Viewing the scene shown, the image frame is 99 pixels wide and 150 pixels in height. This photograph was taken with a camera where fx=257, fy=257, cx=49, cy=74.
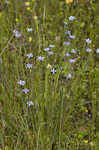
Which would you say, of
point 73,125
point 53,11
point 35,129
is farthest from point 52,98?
point 53,11

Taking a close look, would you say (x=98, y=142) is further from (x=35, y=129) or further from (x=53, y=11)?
(x=53, y=11)

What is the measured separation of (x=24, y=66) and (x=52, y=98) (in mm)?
269

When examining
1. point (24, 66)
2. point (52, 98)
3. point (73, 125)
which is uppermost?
point (24, 66)

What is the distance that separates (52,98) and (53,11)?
169cm

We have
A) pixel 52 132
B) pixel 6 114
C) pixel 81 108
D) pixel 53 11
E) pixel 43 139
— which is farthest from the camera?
pixel 53 11

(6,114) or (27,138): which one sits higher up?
(6,114)

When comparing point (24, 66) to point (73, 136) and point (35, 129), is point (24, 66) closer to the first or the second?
point (35, 129)

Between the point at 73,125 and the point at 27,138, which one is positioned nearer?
the point at 27,138

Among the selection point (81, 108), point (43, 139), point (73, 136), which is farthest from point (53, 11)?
point (43, 139)

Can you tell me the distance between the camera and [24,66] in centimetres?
152

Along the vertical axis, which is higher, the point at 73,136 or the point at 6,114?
the point at 6,114

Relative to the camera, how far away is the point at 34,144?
4.60ft

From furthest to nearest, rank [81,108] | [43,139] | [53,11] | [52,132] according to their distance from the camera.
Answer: [53,11]
[81,108]
[52,132]
[43,139]

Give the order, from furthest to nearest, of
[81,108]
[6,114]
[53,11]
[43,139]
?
[53,11]
[81,108]
[6,114]
[43,139]
